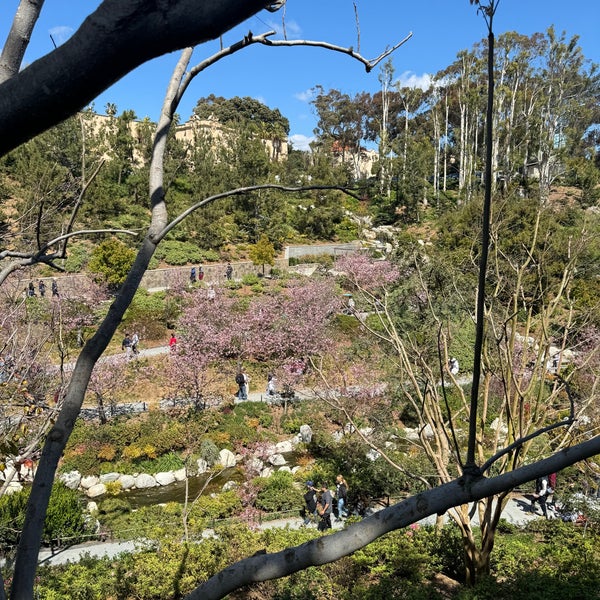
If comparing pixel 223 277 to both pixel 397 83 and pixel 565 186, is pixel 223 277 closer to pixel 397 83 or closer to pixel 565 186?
pixel 397 83

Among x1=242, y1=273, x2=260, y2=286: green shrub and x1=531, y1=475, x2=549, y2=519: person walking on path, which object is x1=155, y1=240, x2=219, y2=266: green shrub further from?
x1=531, y1=475, x2=549, y2=519: person walking on path

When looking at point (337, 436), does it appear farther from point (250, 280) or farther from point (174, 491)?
point (250, 280)

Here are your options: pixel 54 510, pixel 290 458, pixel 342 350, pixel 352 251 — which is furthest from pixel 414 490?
pixel 352 251

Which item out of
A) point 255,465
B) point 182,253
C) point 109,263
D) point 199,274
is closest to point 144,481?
point 255,465

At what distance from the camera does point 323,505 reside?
725 centimetres

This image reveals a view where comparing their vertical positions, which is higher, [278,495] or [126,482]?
[278,495]

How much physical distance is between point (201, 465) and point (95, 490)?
6.66ft

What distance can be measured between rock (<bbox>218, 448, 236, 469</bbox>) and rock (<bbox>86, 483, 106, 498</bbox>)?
2.27 m

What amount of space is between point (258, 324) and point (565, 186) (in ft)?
90.8

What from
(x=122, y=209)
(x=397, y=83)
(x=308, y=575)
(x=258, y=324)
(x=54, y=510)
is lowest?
(x=54, y=510)

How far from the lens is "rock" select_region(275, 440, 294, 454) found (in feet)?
34.7

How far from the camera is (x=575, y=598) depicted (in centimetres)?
398

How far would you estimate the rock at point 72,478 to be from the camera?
888cm

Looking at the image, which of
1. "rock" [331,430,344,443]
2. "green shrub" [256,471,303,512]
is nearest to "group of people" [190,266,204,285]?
"rock" [331,430,344,443]
